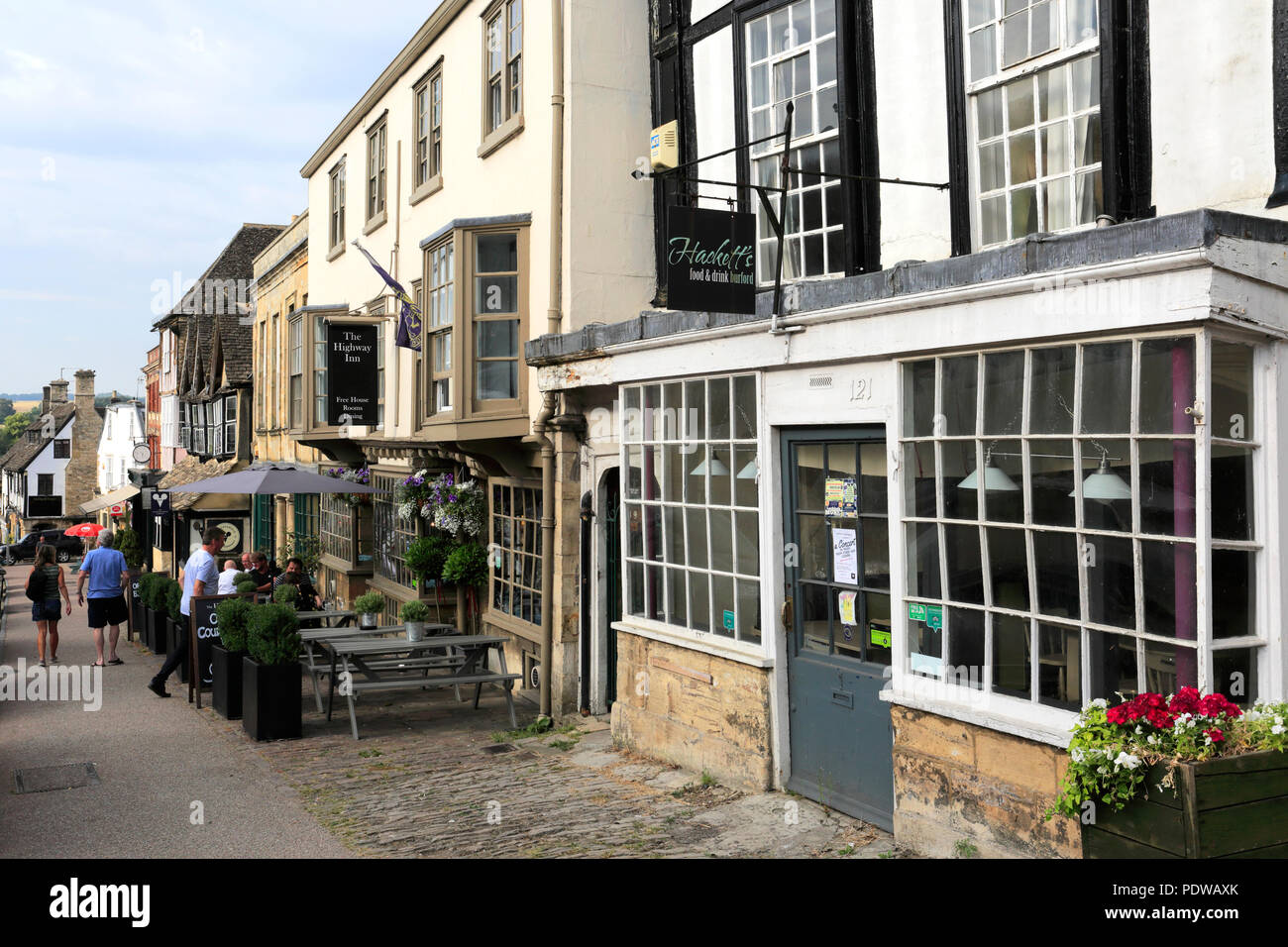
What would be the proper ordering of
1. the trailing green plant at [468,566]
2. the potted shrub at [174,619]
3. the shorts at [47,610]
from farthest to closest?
1. the shorts at [47,610]
2. the trailing green plant at [468,566]
3. the potted shrub at [174,619]

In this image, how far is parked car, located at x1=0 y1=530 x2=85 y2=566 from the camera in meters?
60.5

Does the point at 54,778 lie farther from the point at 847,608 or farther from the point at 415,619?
the point at 847,608

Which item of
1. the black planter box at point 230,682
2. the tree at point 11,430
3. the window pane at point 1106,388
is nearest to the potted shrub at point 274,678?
the black planter box at point 230,682

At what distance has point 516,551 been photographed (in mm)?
12781

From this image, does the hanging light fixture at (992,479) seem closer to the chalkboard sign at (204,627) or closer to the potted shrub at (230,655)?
the potted shrub at (230,655)

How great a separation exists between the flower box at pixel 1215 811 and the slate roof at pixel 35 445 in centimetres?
8189

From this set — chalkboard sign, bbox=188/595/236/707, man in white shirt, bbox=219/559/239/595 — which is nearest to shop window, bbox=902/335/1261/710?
chalkboard sign, bbox=188/595/236/707

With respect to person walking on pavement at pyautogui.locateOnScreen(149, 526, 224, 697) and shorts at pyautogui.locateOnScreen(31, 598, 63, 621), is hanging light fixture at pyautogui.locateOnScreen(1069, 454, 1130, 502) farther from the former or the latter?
shorts at pyautogui.locateOnScreen(31, 598, 63, 621)

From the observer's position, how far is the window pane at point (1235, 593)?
489 centimetres

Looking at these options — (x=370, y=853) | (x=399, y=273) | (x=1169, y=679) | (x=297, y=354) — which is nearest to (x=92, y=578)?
(x=399, y=273)

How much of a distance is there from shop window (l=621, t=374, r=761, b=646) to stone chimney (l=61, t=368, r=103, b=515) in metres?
74.4

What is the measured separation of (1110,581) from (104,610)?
1368cm

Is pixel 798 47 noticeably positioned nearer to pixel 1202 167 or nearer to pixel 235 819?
pixel 1202 167

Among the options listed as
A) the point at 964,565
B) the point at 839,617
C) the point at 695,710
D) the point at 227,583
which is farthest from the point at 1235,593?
the point at 227,583
